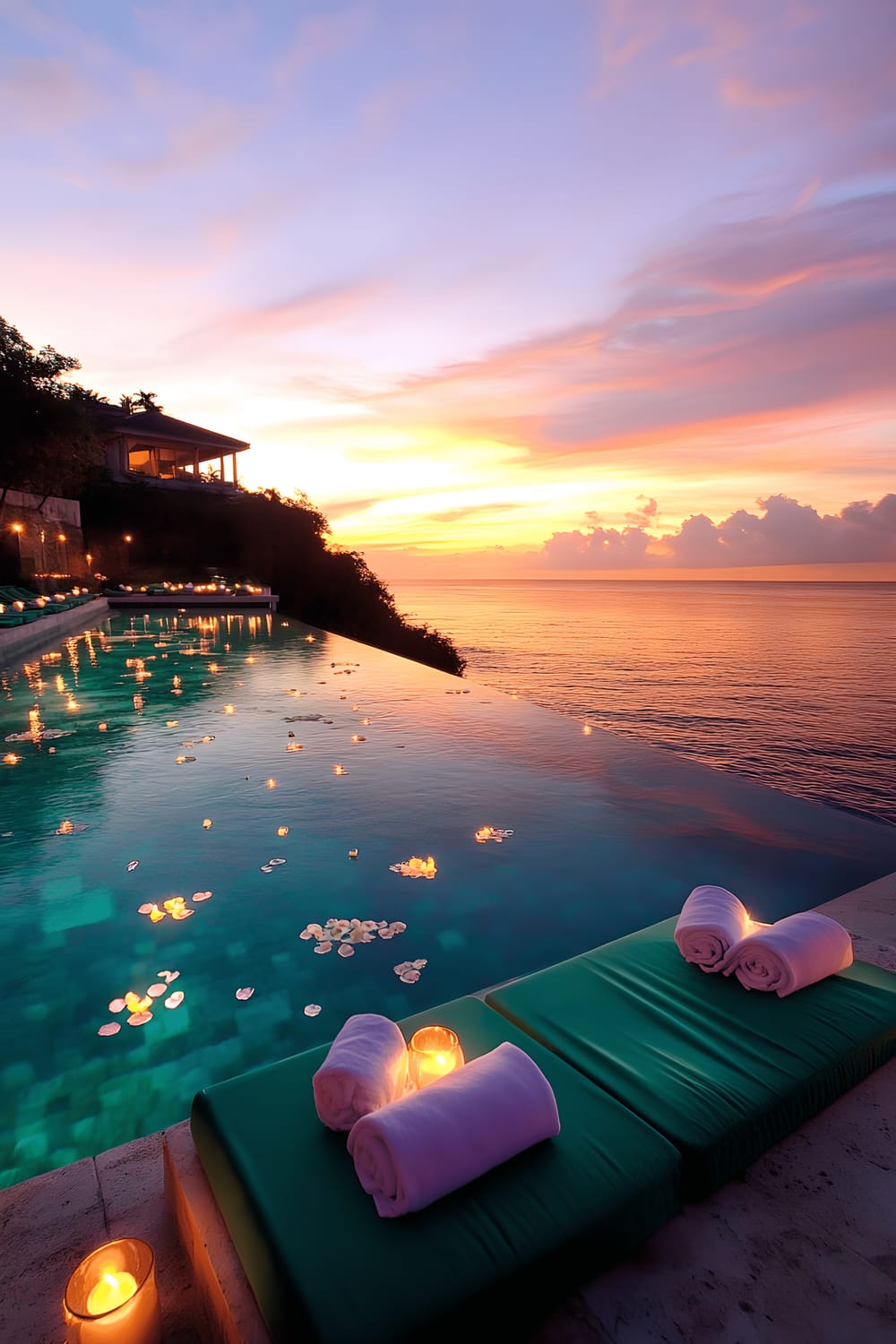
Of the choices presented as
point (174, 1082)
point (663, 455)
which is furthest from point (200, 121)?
point (663, 455)

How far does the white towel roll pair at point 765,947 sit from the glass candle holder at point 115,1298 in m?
1.85

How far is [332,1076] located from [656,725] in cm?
1895

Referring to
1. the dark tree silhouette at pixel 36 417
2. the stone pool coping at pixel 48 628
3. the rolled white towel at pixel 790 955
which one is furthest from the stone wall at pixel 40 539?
the rolled white towel at pixel 790 955

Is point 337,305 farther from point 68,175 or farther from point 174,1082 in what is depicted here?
point 174,1082

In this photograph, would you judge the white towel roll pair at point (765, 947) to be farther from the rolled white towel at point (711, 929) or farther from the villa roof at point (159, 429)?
the villa roof at point (159, 429)

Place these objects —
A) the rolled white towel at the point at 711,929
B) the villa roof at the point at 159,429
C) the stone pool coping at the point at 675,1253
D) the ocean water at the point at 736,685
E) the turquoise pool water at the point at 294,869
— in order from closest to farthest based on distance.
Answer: the stone pool coping at the point at 675,1253, the rolled white towel at the point at 711,929, the turquoise pool water at the point at 294,869, the ocean water at the point at 736,685, the villa roof at the point at 159,429

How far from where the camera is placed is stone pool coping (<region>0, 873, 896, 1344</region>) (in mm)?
1374

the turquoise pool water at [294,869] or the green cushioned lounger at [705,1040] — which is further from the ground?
the green cushioned lounger at [705,1040]

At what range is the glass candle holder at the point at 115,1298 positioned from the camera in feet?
4.16

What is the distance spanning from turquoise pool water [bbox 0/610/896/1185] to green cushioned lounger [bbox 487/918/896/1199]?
908 millimetres

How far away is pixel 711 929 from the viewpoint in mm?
2270

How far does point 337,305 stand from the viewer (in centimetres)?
1848

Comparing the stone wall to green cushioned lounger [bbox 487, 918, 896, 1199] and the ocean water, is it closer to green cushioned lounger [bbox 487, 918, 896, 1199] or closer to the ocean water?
the ocean water

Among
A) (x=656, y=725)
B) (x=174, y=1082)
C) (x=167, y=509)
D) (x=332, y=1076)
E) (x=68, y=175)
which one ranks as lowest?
(x=656, y=725)
